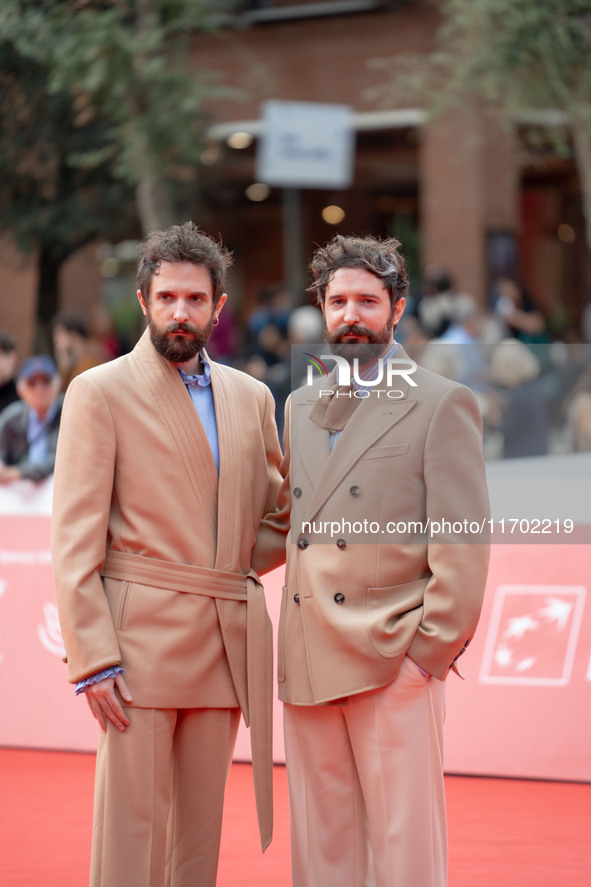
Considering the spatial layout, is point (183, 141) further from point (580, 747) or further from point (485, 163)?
point (580, 747)

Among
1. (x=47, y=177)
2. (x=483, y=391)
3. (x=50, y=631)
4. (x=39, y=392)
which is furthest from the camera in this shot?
(x=47, y=177)

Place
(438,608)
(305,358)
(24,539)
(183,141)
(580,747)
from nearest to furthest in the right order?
1. (438,608)
2. (305,358)
3. (580,747)
4. (24,539)
5. (183,141)

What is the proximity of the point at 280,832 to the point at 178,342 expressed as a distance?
93.9 inches

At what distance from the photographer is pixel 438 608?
3.30 metres

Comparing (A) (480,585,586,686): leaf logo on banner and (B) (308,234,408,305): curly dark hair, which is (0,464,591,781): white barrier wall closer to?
(A) (480,585,586,686): leaf logo on banner

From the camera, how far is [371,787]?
134 inches

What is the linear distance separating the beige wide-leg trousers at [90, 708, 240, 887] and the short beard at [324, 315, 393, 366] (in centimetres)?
→ 112

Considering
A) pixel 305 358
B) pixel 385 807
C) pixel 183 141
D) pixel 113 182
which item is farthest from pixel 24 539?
pixel 113 182

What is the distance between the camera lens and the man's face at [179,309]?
3521mm

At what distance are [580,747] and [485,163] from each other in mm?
13684

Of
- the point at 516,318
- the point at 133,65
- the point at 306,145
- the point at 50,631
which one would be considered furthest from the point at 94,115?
the point at 50,631

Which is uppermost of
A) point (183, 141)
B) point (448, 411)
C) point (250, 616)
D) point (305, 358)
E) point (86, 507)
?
point (183, 141)

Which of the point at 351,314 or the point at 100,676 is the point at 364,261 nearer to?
the point at 351,314

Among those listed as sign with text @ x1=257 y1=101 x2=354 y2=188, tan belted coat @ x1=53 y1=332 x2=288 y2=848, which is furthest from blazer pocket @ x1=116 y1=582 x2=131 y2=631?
sign with text @ x1=257 y1=101 x2=354 y2=188
